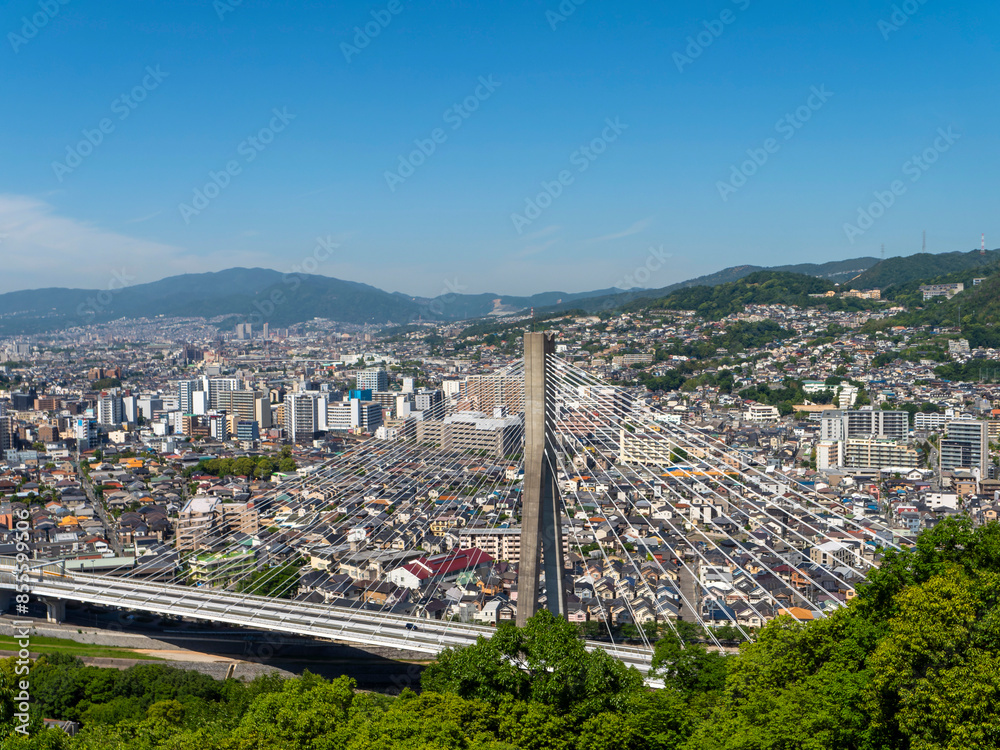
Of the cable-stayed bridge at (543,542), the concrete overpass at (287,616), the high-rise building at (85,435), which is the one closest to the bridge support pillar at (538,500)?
the cable-stayed bridge at (543,542)

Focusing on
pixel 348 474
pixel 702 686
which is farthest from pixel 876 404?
pixel 702 686

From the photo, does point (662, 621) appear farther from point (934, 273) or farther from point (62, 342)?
point (62, 342)

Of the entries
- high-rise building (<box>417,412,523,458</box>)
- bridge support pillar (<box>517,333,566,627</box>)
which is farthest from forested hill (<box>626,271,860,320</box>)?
bridge support pillar (<box>517,333,566,627</box>)

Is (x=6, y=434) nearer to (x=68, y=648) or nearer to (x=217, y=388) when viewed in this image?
(x=217, y=388)

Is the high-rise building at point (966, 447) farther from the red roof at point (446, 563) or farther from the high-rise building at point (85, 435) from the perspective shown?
the high-rise building at point (85, 435)

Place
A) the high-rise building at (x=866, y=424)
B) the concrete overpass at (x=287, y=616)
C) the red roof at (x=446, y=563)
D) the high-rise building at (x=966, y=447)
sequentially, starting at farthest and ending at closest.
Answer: the high-rise building at (x=866, y=424) → the high-rise building at (x=966, y=447) → the red roof at (x=446, y=563) → the concrete overpass at (x=287, y=616)

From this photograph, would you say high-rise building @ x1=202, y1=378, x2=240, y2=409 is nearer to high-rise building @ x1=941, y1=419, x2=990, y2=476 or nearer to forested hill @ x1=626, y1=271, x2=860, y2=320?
forested hill @ x1=626, y1=271, x2=860, y2=320
